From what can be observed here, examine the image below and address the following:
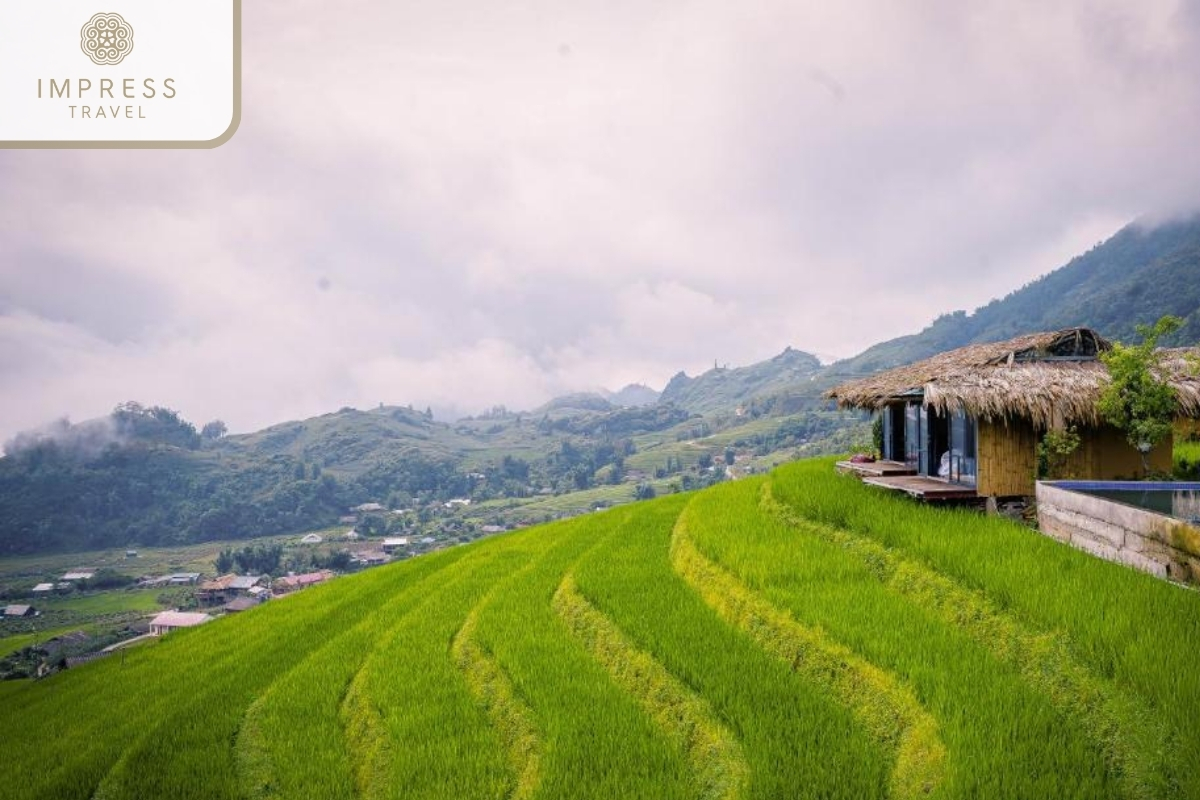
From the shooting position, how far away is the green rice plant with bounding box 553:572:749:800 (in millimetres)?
5024

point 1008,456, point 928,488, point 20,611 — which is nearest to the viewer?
point 928,488

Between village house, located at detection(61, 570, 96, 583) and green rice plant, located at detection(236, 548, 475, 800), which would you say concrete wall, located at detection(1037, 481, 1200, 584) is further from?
village house, located at detection(61, 570, 96, 583)

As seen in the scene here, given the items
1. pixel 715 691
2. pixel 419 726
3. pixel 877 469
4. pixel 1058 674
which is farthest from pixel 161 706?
pixel 877 469

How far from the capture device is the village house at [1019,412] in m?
12.3

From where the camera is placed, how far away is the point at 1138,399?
39.0 ft

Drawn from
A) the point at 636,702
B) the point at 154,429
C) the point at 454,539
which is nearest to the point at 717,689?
the point at 636,702

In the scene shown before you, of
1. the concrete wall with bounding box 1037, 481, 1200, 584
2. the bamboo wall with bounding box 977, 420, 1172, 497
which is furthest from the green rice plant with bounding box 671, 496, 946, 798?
the bamboo wall with bounding box 977, 420, 1172, 497

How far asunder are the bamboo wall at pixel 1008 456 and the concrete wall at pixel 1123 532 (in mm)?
2920

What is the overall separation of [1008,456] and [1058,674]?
28.1 ft

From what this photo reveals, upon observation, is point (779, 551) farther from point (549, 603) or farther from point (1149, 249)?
point (1149, 249)

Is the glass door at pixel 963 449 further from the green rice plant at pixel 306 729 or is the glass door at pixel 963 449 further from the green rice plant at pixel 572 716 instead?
the green rice plant at pixel 306 729

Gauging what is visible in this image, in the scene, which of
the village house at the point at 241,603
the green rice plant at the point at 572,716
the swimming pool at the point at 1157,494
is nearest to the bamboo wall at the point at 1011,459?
the swimming pool at the point at 1157,494

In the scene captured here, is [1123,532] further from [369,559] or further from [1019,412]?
[369,559]

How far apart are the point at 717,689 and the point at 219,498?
403 feet
